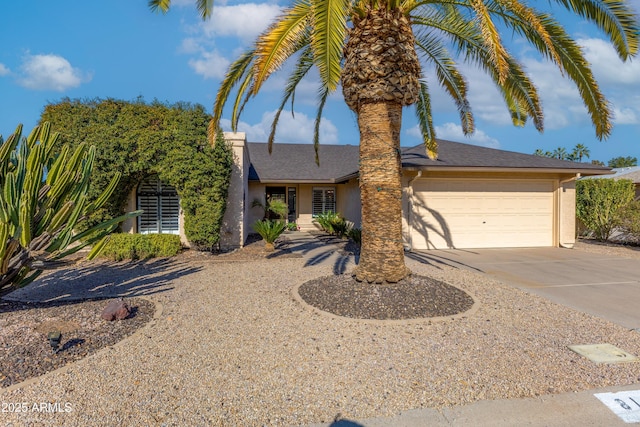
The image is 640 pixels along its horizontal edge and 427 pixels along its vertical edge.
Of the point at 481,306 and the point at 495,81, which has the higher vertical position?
the point at 495,81

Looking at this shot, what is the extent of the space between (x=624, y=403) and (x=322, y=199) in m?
16.8

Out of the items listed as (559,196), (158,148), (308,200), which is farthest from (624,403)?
(308,200)

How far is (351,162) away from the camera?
21.3 m

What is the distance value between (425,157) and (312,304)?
28.4 ft

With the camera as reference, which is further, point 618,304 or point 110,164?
point 110,164

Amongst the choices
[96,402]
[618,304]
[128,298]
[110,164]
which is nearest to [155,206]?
[110,164]

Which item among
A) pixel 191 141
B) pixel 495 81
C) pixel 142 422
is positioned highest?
pixel 495 81

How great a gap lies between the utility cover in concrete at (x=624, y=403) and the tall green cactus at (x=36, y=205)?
6.16m

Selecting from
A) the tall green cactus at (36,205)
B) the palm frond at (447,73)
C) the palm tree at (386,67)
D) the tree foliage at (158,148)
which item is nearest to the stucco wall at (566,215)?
the palm frond at (447,73)

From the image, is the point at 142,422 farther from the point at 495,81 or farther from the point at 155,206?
the point at 155,206

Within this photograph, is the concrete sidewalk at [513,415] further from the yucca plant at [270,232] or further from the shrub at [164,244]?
the shrub at [164,244]

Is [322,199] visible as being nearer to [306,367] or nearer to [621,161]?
[306,367]

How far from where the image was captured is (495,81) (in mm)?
7859

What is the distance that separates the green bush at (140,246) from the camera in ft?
32.6
